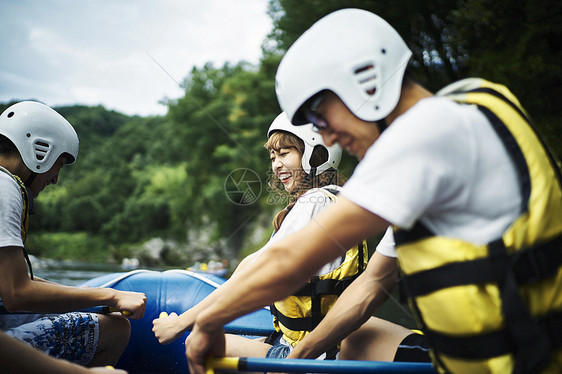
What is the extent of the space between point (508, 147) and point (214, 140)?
26225mm

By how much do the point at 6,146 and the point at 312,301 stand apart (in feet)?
6.43

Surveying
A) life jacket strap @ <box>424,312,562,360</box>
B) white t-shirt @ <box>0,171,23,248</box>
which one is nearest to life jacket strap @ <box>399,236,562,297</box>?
life jacket strap @ <box>424,312,562,360</box>

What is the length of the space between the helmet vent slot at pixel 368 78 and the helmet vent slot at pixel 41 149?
80.3 inches

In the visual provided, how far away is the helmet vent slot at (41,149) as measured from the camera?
2420mm

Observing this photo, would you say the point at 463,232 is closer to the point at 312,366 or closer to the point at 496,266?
the point at 496,266

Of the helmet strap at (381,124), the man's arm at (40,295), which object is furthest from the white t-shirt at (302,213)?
the man's arm at (40,295)

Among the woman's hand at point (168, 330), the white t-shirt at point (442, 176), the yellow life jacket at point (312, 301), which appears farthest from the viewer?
the yellow life jacket at point (312, 301)

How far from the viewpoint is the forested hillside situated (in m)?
8.18

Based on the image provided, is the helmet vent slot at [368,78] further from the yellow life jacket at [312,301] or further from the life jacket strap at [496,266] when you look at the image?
the yellow life jacket at [312,301]

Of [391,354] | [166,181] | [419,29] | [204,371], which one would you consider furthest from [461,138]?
[166,181]

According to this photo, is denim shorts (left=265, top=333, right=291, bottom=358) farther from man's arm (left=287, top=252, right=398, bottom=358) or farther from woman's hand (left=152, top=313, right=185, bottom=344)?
woman's hand (left=152, top=313, right=185, bottom=344)

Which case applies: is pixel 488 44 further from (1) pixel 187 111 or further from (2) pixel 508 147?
(1) pixel 187 111

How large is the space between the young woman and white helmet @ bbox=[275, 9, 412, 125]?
77cm

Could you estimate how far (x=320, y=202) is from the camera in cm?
195
